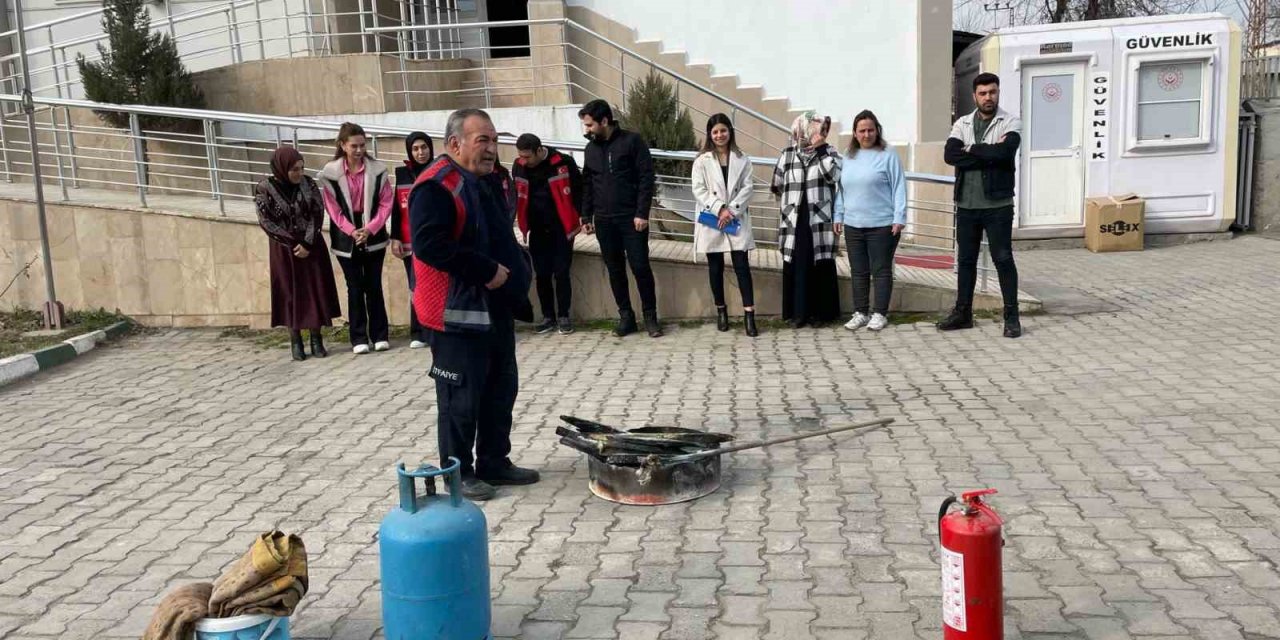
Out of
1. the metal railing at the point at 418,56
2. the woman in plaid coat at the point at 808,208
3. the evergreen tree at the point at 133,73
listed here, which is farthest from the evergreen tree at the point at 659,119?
the evergreen tree at the point at 133,73

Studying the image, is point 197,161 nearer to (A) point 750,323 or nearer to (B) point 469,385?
(A) point 750,323

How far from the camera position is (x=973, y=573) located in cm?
317

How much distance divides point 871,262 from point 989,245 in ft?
3.22

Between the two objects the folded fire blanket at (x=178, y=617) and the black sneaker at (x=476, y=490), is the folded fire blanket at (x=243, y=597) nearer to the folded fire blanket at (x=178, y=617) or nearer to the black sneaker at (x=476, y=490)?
the folded fire blanket at (x=178, y=617)

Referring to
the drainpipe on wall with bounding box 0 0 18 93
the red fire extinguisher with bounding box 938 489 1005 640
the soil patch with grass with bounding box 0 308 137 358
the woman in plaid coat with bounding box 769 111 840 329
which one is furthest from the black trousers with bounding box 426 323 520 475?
the drainpipe on wall with bounding box 0 0 18 93

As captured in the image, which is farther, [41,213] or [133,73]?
[133,73]

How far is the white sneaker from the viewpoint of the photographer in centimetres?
875

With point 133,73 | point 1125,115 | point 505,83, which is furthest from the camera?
point 505,83

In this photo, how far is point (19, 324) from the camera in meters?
9.77

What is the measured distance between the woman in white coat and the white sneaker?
3.05 feet

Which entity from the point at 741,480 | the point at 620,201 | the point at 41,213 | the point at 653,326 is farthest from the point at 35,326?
the point at 741,480

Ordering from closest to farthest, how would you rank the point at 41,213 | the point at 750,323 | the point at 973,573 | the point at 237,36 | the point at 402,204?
the point at 973,573 → the point at 402,204 → the point at 750,323 → the point at 41,213 → the point at 237,36

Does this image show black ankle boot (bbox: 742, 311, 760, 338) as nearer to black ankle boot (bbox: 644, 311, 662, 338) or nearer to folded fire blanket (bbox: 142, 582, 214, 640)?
black ankle boot (bbox: 644, 311, 662, 338)

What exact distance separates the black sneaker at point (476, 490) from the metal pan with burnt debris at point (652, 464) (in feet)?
1.44
